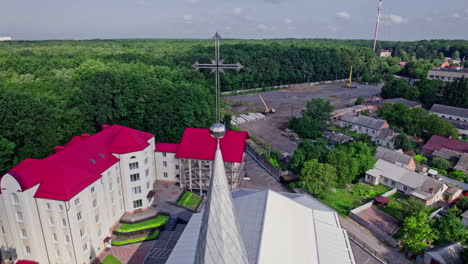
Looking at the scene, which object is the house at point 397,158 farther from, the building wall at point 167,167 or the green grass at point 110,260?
the green grass at point 110,260

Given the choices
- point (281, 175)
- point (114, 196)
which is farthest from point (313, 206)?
point (114, 196)

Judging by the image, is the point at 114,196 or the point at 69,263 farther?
the point at 114,196

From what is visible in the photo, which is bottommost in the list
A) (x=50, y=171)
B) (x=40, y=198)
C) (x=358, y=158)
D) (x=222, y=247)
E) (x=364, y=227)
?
(x=364, y=227)

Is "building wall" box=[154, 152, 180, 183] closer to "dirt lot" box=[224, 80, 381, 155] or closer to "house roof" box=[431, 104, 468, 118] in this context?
"dirt lot" box=[224, 80, 381, 155]

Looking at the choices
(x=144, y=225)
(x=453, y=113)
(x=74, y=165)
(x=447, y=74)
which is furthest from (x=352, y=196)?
(x=447, y=74)

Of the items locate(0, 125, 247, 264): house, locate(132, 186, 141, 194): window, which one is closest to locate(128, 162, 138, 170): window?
locate(0, 125, 247, 264): house

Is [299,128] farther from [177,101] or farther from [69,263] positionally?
[69,263]
